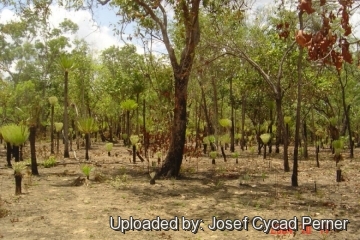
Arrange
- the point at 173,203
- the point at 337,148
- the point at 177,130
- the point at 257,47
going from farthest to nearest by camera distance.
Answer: the point at 257,47 < the point at 337,148 < the point at 177,130 < the point at 173,203

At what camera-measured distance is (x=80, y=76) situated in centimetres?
2606

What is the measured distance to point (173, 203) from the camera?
345 inches

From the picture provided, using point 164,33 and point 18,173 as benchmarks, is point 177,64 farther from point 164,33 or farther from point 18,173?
point 18,173

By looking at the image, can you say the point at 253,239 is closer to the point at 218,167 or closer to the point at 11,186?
the point at 11,186

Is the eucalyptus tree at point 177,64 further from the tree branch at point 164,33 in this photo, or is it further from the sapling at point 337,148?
the sapling at point 337,148

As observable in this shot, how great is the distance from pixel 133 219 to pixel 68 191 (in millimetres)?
3259

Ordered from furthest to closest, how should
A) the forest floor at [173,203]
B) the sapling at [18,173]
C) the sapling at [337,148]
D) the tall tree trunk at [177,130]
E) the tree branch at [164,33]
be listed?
the sapling at [337,148] → the tall tree trunk at [177,130] → the tree branch at [164,33] → the sapling at [18,173] → the forest floor at [173,203]

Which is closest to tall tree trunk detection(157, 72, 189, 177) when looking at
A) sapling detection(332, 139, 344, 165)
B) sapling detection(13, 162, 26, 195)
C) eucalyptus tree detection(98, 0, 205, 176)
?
eucalyptus tree detection(98, 0, 205, 176)

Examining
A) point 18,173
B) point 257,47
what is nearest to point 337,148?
point 257,47

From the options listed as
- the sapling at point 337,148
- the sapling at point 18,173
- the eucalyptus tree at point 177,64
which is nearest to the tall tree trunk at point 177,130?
the eucalyptus tree at point 177,64

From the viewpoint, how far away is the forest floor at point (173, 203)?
6.59 meters

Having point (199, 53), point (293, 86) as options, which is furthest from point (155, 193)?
point (293, 86)

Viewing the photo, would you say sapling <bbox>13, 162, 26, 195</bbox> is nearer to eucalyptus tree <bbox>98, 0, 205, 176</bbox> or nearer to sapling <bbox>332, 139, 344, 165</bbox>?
eucalyptus tree <bbox>98, 0, 205, 176</bbox>

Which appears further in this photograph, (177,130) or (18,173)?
(177,130)
